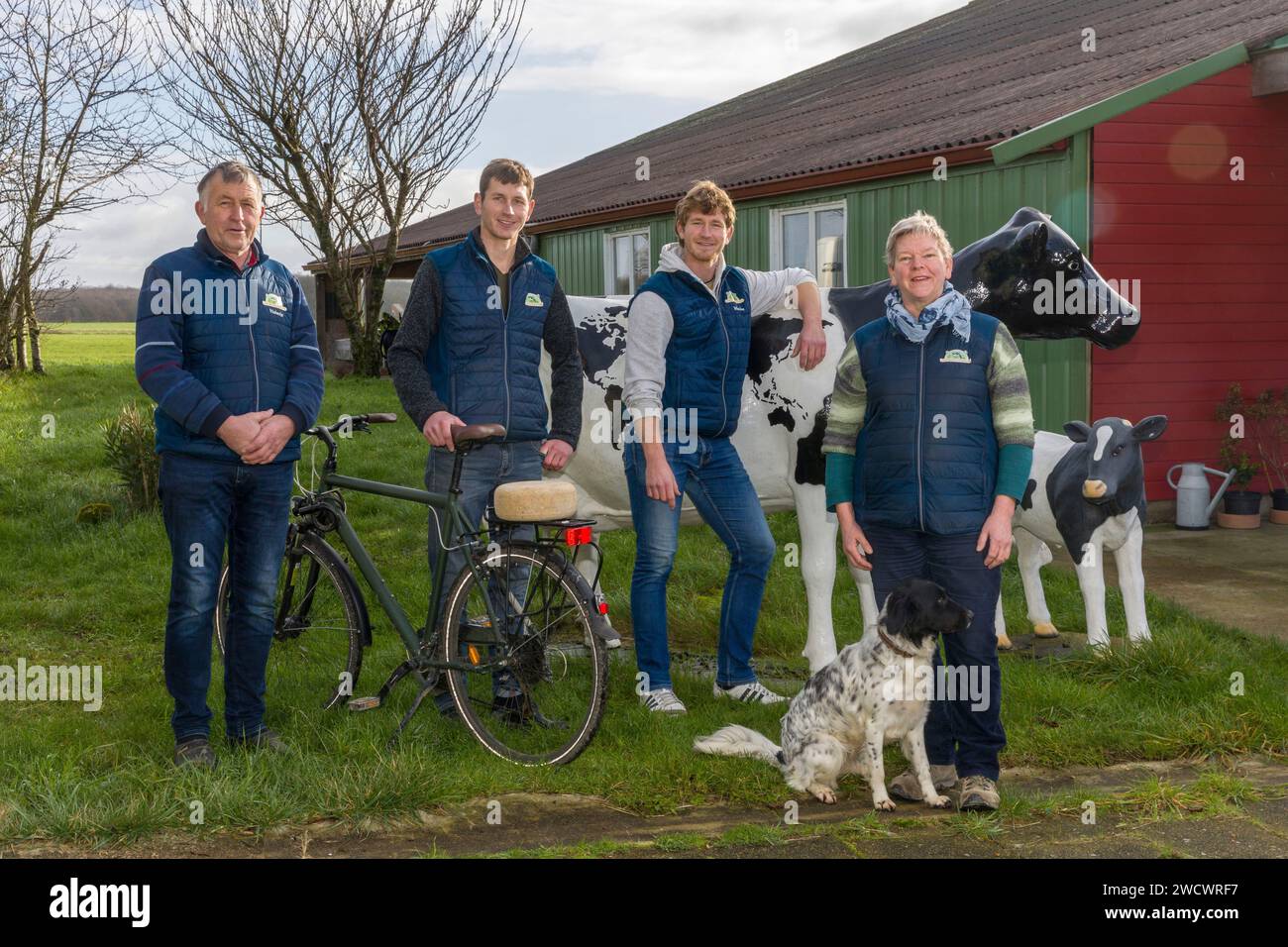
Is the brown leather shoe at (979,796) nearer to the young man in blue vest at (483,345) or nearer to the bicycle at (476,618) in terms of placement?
the bicycle at (476,618)

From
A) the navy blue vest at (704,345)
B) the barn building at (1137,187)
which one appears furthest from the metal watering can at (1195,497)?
the navy blue vest at (704,345)

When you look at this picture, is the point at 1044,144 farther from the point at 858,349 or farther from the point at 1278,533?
the point at 858,349

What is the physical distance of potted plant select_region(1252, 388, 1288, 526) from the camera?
10.8 m

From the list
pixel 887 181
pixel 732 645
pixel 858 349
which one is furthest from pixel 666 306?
pixel 887 181

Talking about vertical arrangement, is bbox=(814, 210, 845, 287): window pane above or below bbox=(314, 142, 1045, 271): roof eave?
below

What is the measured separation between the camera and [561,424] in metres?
5.55

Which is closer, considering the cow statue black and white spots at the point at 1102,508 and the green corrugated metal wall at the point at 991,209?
the cow statue black and white spots at the point at 1102,508

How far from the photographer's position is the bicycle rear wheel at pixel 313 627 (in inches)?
214

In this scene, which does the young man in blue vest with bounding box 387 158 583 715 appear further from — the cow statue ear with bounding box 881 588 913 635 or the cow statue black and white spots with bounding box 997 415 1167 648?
the cow statue black and white spots with bounding box 997 415 1167 648

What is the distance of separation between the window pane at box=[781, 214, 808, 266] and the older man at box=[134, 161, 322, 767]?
31.8 feet

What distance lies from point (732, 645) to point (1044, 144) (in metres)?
6.03

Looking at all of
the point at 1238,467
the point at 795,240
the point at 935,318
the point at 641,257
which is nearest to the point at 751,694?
the point at 935,318

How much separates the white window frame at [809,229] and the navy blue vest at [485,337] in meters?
8.25

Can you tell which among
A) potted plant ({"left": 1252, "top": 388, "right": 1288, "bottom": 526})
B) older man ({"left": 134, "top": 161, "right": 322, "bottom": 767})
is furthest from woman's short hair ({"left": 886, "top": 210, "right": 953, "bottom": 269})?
potted plant ({"left": 1252, "top": 388, "right": 1288, "bottom": 526})
